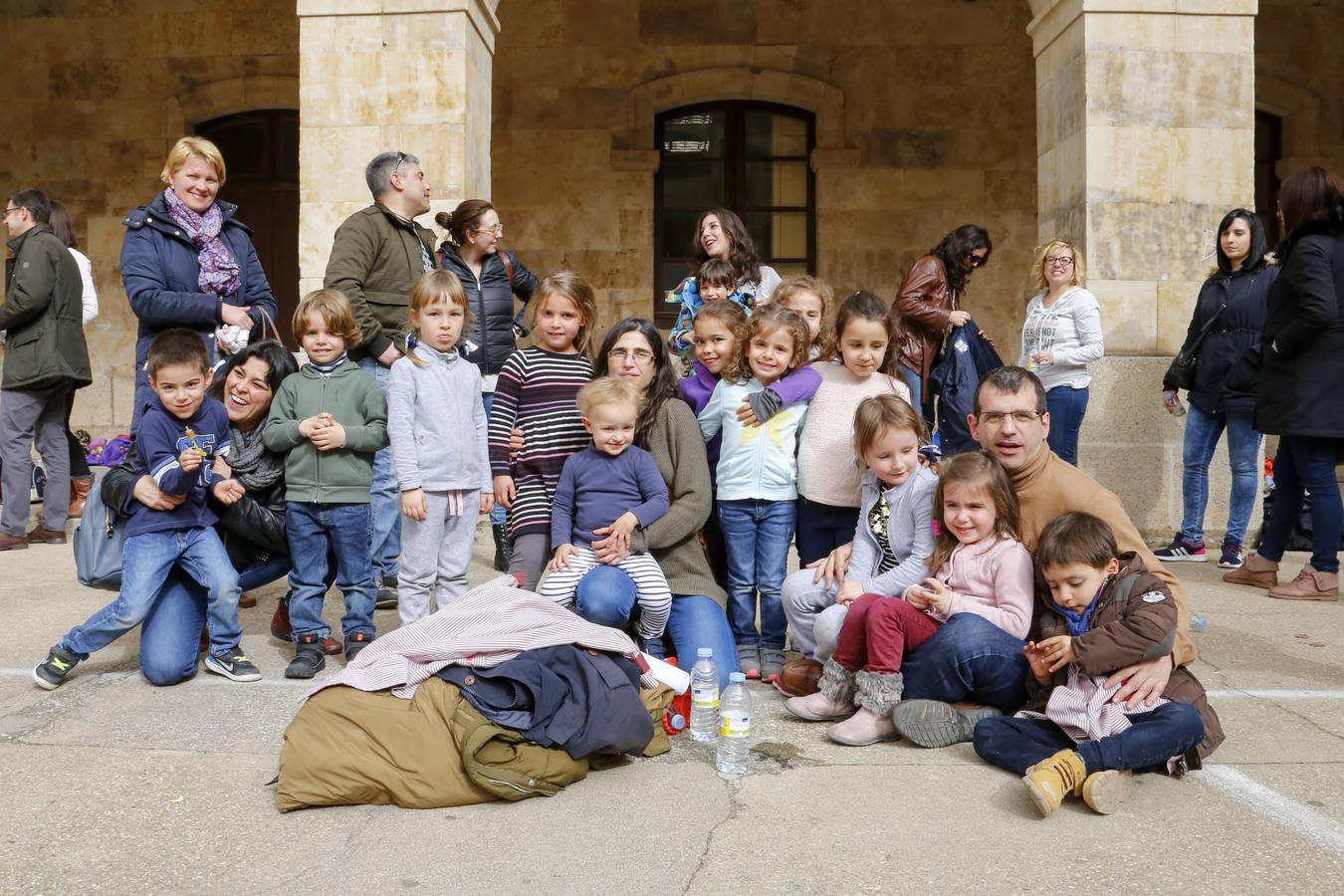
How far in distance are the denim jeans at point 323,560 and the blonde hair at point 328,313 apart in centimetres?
65

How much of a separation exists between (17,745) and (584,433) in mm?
2020

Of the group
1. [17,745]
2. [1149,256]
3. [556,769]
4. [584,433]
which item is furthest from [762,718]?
[1149,256]

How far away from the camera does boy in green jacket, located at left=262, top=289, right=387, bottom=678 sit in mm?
4246

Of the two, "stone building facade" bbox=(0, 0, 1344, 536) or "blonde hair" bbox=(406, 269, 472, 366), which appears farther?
"stone building facade" bbox=(0, 0, 1344, 536)

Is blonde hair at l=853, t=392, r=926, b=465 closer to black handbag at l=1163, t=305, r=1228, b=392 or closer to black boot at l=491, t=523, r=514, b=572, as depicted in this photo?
black boot at l=491, t=523, r=514, b=572

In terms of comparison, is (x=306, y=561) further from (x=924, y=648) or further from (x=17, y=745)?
(x=924, y=648)

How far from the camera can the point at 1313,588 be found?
539cm

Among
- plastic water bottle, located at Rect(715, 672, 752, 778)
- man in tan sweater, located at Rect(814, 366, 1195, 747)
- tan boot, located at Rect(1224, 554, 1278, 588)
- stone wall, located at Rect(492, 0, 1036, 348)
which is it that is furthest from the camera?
stone wall, located at Rect(492, 0, 1036, 348)

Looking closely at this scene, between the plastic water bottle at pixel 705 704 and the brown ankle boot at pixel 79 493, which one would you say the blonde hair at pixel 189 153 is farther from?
A: the brown ankle boot at pixel 79 493

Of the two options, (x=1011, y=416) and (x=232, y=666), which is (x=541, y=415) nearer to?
(x=232, y=666)

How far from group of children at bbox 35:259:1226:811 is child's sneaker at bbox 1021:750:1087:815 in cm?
78

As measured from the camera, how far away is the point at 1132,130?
6738 mm

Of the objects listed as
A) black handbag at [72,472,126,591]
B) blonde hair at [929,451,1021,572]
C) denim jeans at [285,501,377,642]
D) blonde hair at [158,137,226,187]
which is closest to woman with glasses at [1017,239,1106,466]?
blonde hair at [929,451,1021,572]

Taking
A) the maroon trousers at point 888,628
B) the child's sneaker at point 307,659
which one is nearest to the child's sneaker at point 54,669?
the child's sneaker at point 307,659
